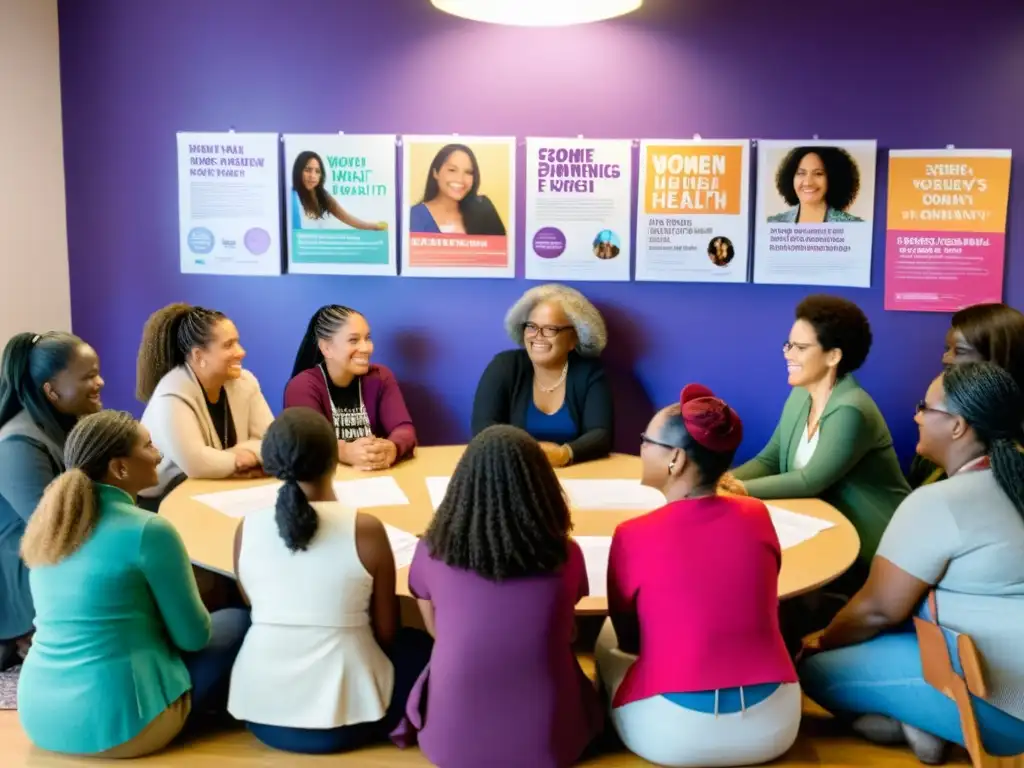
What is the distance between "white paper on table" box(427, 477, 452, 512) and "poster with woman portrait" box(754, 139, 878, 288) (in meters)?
1.70

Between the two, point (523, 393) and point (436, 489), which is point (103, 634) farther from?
point (523, 393)

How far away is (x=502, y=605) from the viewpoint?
79.0 inches

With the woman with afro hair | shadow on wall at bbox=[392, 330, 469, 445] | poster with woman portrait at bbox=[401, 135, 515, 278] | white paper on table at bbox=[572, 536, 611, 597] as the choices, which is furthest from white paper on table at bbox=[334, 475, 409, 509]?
the woman with afro hair

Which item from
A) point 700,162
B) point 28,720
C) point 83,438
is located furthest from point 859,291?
point 28,720

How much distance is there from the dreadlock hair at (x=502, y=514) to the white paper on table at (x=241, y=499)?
86 cm

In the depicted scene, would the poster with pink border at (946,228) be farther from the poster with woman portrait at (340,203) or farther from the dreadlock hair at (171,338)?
the dreadlock hair at (171,338)

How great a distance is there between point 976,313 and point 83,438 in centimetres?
291

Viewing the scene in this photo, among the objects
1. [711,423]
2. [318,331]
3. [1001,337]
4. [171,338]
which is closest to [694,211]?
[1001,337]

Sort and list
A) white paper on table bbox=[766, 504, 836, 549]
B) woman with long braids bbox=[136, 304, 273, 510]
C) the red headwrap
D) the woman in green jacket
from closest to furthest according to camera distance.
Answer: the red headwrap, white paper on table bbox=[766, 504, 836, 549], woman with long braids bbox=[136, 304, 273, 510], the woman in green jacket

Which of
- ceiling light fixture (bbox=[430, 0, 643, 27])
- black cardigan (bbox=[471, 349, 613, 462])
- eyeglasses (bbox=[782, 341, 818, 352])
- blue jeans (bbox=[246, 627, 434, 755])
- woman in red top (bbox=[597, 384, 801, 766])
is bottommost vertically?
blue jeans (bbox=[246, 627, 434, 755])

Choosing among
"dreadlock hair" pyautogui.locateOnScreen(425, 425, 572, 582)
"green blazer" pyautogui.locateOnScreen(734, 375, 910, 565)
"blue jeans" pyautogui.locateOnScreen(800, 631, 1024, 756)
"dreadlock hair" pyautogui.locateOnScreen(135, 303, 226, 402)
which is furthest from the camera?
"dreadlock hair" pyautogui.locateOnScreen(135, 303, 226, 402)

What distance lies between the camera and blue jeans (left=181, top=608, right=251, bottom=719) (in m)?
2.33

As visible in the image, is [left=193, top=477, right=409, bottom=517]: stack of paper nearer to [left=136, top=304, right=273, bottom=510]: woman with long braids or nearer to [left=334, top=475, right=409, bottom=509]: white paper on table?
[left=334, top=475, right=409, bottom=509]: white paper on table

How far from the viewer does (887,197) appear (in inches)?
151
